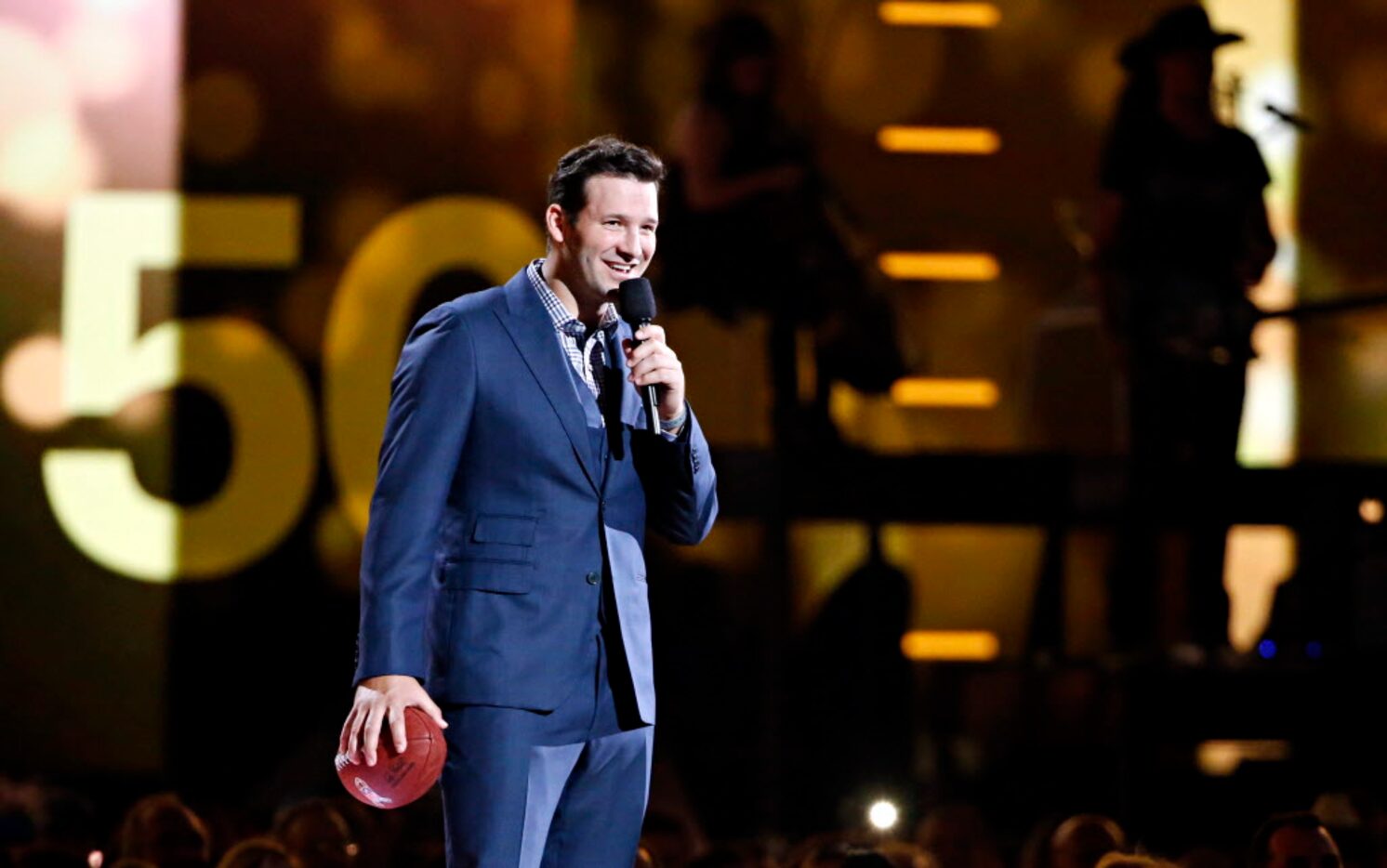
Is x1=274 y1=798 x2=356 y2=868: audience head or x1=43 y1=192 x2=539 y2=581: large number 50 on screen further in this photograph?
x1=43 y1=192 x2=539 y2=581: large number 50 on screen

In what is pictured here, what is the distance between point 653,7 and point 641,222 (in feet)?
16.4

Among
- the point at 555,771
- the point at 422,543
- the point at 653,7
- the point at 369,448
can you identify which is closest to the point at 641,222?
the point at 422,543

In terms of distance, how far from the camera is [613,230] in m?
2.03

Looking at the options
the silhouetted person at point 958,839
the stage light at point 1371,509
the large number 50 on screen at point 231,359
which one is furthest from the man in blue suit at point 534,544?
the large number 50 on screen at point 231,359

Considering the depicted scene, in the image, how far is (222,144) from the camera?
5.91m

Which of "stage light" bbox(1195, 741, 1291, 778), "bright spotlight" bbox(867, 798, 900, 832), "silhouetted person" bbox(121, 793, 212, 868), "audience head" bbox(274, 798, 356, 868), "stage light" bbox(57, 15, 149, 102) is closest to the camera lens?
"audience head" bbox(274, 798, 356, 868)

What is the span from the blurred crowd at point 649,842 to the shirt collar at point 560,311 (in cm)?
99

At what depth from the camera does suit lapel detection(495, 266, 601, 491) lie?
6.73 ft

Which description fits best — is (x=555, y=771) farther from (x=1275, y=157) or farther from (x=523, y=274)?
(x=1275, y=157)

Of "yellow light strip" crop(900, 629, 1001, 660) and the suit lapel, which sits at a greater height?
the suit lapel

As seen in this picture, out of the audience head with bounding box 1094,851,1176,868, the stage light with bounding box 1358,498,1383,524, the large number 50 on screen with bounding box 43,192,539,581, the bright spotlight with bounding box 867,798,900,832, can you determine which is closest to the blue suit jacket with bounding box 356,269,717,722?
the audience head with bounding box 1094,851,1176,868

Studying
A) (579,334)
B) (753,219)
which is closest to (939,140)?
(753,219)

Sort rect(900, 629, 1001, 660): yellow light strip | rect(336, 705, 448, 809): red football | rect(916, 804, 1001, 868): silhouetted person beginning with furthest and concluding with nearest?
1. rect(900, 629, 1001, 660): yellow light strip
2. rect(916, 804, 1001, 868): silhouetted person
3. rect(336, 705, 448, 809): red football

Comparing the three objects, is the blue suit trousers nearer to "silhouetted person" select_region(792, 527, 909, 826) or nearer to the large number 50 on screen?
"silhouetted person" select_region(792, 527, 909, 826)
